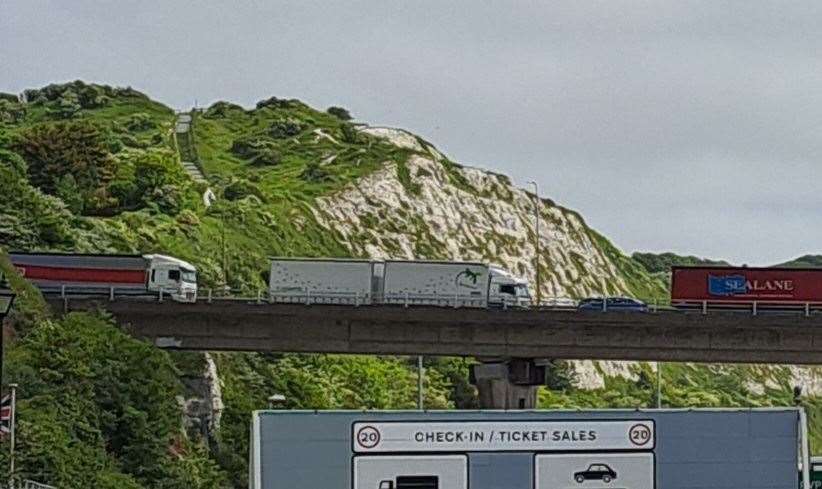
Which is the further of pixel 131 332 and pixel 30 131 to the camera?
pixel 30 131

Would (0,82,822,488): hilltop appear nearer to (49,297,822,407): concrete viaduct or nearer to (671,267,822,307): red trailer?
(49,297,822,407): concrete viaduct

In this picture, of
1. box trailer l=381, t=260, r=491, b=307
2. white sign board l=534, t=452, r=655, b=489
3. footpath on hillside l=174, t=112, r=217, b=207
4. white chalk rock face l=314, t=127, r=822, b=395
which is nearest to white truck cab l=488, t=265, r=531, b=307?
box trailer l=381, t=260, r=491, b=307

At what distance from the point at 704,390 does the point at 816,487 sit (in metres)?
134

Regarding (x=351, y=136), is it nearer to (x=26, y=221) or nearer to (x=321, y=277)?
(x=26, y=221)

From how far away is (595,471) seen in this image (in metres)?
24.5

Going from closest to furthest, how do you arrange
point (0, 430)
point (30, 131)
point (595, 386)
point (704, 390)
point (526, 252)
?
point (0, 430), point (30, 131), point (595, 386), point (704, 390), point (526, 252)

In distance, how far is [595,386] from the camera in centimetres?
15350

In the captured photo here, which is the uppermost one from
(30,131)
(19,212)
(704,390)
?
(30,131)

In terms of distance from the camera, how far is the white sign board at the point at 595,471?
24359mm

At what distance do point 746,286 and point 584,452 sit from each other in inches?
2265

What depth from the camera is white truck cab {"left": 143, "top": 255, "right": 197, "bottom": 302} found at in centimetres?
7562

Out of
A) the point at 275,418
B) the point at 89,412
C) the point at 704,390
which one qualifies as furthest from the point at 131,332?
the point at 704,390

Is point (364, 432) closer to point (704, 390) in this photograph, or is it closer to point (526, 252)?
point (704, 390)

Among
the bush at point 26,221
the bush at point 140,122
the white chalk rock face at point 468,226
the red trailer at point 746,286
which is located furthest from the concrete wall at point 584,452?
the bush at point 140,122
